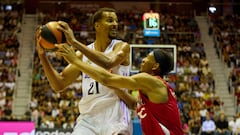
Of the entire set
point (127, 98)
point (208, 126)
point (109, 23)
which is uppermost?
point (109, 23)

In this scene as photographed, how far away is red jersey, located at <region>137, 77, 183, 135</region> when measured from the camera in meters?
4.56

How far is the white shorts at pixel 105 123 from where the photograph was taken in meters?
4.48

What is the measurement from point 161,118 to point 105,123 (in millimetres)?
549

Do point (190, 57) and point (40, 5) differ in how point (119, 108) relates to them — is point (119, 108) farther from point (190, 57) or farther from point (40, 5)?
point (40, 5)

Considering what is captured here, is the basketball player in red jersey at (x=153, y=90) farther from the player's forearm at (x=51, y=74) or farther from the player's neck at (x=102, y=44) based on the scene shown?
the player's forearm at (x=51, y=74)

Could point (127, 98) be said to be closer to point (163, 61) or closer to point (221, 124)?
point (163, 61)

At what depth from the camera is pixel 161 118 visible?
15.1 ft

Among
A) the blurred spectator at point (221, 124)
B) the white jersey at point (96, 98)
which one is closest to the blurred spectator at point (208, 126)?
the blurred spectator at point (221, 124)

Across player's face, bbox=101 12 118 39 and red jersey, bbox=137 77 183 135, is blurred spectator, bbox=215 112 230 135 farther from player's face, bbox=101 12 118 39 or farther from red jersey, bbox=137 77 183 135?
player's face, bbox=101 12 118 39

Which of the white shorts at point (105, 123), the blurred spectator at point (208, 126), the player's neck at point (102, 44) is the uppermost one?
the player's neck at point (102, 44)

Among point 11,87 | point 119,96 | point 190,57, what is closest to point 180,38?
point 190,57

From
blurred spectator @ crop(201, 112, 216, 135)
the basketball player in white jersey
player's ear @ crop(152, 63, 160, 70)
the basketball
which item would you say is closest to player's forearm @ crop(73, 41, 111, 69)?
the basketball player in white jersey

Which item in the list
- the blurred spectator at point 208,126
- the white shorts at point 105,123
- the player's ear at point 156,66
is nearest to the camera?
the white shorts at point 105,123

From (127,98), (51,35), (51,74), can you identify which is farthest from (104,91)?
(51,35)
